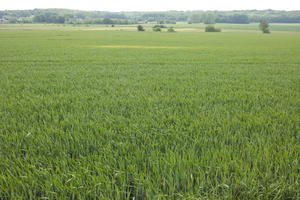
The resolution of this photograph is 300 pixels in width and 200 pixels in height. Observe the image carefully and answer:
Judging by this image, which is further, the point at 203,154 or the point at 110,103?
the point at 110,103

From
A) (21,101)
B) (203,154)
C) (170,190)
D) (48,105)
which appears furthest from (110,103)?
(170,190)

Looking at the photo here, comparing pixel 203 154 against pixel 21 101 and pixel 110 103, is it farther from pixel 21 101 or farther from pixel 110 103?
pixel 21 101

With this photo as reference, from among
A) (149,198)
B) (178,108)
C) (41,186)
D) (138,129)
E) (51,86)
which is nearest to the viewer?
(149,198)

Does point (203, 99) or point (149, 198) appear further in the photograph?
point (203, 99)

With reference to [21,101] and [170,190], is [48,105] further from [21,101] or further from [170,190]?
[170,190]

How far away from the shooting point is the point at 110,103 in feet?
16.9

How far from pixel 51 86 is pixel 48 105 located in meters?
2.57

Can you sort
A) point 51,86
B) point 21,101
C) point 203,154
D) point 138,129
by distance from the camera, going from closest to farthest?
point 203,154, point 138,129, point 21,101, point 51,86

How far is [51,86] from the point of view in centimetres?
731

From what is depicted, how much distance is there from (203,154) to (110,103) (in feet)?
Answer: 9.77

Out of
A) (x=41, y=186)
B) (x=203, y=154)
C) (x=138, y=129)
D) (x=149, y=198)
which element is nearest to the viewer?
(x=149, y=198)

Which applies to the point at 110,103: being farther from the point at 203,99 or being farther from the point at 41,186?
the point at 41,186

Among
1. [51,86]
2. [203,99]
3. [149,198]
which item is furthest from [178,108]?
[51,86]

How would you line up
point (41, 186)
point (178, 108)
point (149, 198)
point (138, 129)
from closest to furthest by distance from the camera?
point (149, 198)
point (41, 186)
point (138, 129)
point (178, 108)
